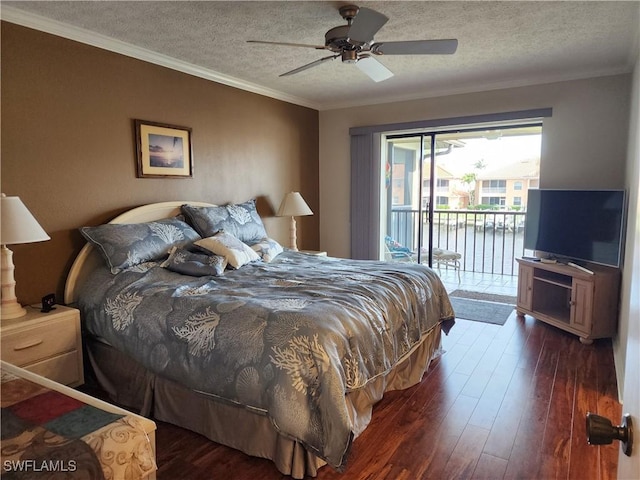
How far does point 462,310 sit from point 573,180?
5.58 ft

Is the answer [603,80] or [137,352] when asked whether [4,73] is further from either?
[603,80]

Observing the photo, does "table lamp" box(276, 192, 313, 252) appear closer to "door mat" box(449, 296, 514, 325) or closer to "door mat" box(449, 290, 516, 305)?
"door mat" box(449, 296, 514, 325)

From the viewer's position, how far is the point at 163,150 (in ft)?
11.9

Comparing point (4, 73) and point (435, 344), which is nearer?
point (4, 73)

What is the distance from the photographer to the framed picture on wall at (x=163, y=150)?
3.46 meters

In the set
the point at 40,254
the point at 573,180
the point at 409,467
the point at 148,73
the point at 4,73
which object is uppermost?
the point at 148,73

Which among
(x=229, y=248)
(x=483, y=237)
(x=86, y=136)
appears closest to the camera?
(x=86, y=136)

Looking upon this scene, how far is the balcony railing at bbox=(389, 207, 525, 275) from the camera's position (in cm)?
632

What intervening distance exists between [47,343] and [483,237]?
5883 mm

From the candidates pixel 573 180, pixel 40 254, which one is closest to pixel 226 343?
pixel 40 254

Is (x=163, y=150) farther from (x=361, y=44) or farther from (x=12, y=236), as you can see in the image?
(x=361, y=44)

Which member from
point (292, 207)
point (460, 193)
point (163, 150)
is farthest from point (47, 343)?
point (460, 193)

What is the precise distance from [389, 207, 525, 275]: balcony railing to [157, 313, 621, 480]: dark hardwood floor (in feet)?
10.1

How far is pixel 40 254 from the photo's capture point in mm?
2857
